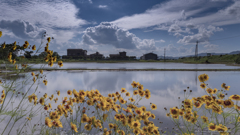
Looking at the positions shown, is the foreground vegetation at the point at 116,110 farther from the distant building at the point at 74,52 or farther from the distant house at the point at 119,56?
the distant building at the point at 74,52

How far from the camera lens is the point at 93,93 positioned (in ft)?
9.49

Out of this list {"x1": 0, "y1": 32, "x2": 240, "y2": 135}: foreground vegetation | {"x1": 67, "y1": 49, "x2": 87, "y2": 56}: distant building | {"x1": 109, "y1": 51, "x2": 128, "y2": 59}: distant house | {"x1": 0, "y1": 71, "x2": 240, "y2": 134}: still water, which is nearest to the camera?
{"x1": 0, "y1": 32, "x2": 240, "y2": 135}: foreground vegetation

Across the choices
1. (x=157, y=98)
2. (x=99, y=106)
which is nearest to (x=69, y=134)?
Answer: (x=99, y=106)

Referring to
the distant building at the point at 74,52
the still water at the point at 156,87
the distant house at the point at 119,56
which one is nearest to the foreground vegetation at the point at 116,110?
the still water at the point at 156,87

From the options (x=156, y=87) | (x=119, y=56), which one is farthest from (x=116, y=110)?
(x=119, y=56)

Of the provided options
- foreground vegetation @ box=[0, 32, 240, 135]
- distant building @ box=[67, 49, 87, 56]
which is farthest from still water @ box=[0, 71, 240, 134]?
distant building @ box=[67, 49, 87, 56]

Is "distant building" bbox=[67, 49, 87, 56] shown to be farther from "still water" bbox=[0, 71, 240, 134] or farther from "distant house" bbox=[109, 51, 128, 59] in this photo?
"still water" bbox=[0, 71, 240, 134]

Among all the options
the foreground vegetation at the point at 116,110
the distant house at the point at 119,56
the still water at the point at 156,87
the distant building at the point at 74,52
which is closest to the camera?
the foreground vegetation at the point at 116,110

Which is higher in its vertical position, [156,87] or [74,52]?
[74,52]

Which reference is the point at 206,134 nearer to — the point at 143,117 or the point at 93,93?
the point at 143,117

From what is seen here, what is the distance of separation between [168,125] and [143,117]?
2.45m

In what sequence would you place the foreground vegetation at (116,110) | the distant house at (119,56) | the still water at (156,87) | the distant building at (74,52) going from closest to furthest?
the foreground vegetation at (116,110) → the still water at (156,87) → the distant house at (119,56) → the distant building at (74,52)

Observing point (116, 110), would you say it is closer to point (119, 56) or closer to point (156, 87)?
point (156, 87)

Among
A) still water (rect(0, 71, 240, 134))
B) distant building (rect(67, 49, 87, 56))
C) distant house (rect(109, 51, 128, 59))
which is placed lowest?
still water (rect(0, 71, 240, 134))
